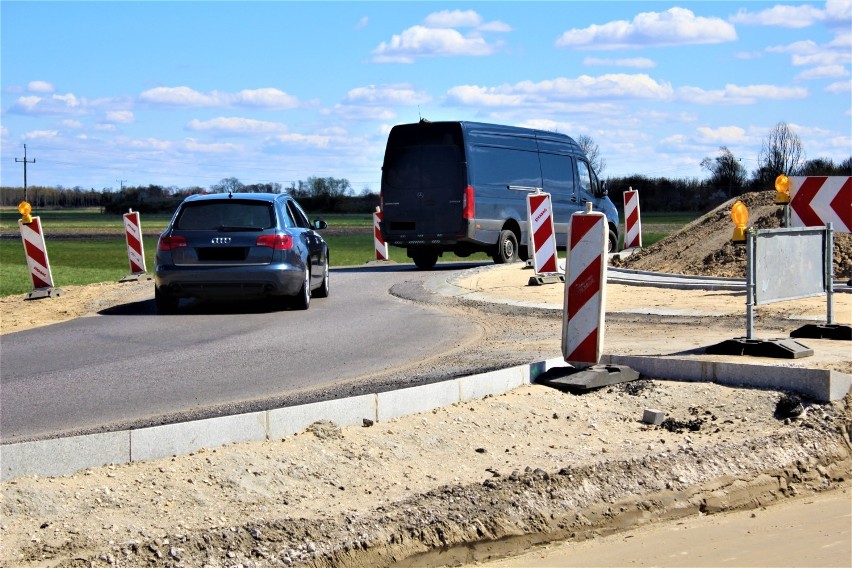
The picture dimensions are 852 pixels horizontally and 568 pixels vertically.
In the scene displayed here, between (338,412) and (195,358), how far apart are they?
4554 mm

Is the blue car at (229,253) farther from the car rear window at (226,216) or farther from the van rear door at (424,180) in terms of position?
the van rear door at (424,180)

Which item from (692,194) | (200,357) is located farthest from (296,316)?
(692,194)

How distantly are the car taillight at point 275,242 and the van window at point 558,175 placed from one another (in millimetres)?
11356

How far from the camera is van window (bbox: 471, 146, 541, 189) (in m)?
23.8

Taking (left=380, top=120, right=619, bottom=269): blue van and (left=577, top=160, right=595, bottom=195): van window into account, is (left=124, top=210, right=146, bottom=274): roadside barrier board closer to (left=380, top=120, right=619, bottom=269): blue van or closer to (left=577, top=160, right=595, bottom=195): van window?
(left=380, top=120, right=619, bottom=269): blue van

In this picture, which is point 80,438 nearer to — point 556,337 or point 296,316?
point 556,337

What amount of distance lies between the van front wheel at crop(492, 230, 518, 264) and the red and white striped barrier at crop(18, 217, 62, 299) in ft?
31.3

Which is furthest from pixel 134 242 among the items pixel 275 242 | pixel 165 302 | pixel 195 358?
pixel 195 358

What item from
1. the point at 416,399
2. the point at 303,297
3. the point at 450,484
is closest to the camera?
the point at 450,484

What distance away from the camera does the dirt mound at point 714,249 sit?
18.7 m

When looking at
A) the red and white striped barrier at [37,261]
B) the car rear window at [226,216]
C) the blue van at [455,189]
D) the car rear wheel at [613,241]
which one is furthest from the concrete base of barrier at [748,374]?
the car rear wheel at [613,241]

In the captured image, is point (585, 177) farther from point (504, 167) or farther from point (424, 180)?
point (424, 180)

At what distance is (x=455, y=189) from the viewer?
23422mm

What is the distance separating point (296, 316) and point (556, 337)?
13.6ft
